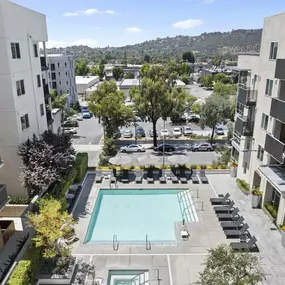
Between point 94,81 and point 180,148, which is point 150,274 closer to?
point 180,148

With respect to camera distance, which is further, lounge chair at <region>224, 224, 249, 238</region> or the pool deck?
lounge chair at <region>224, 224, 249, 238</region>

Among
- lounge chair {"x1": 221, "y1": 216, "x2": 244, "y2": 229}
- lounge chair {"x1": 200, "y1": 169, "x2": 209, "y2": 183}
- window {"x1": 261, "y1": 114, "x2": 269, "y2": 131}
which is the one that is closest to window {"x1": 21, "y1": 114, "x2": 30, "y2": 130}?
lounge chair {"x1": 200, "y1": 169, "x2": 209, "y2": 183}

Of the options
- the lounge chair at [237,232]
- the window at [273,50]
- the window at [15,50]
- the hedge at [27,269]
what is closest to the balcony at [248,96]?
the window at [273,50]

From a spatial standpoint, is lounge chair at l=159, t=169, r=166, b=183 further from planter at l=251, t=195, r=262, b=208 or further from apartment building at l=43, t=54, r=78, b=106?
apartment building at l=43, t=54, r=78, b=106

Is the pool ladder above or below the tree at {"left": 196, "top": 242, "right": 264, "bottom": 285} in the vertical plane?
below

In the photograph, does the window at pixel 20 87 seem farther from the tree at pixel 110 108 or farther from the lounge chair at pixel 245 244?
the lounge chair at pixel 245 244

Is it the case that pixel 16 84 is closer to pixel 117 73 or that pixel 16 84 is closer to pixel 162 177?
pixel 162 177

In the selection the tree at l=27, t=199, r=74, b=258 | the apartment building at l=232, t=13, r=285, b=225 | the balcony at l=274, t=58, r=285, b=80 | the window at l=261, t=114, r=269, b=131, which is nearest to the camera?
the tree at l=27, t=199, r=74, b=258

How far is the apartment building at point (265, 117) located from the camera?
17855 millimetres

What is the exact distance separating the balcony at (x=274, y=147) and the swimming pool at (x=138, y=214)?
23.5 ft

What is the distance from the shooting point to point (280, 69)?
17.2 meters

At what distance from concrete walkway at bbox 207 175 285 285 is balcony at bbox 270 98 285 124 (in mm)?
7472

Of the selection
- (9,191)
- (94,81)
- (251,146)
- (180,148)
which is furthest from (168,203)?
(94,81)

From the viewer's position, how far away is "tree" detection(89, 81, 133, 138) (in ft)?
114
